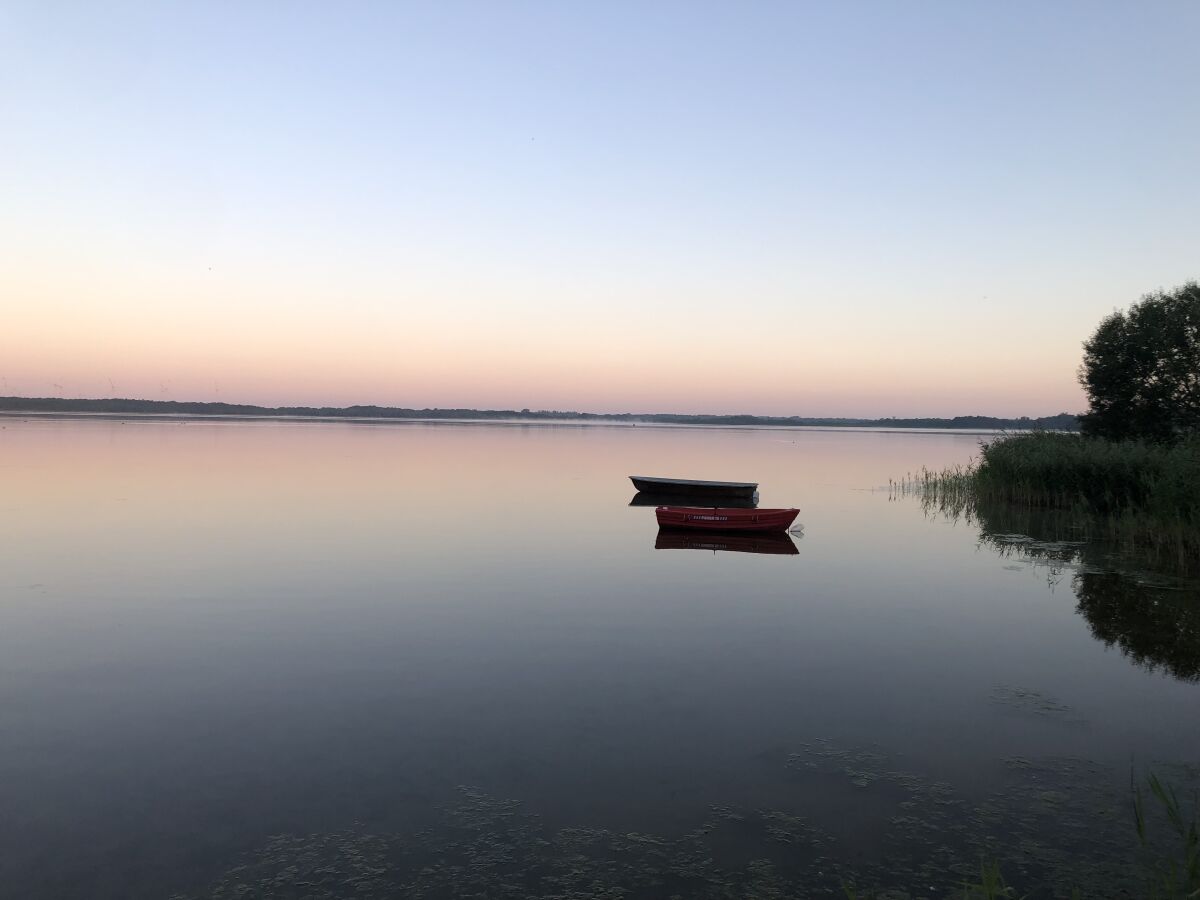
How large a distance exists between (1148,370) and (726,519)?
2962cm

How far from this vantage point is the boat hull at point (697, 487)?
1423 inches

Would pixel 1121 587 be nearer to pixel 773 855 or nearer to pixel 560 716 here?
pixel 560 716

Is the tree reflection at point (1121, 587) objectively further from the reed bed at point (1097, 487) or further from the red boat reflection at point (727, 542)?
the red boat reflection at point (727, 542)

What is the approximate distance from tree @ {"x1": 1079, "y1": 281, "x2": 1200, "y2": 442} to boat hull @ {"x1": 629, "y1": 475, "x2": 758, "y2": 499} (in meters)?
21.3


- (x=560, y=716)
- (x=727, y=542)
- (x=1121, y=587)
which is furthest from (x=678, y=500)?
(x=560, y=716)

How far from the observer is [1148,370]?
1612 inches

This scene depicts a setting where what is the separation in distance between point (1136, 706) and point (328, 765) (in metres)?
10.4

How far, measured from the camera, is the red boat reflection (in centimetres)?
2373

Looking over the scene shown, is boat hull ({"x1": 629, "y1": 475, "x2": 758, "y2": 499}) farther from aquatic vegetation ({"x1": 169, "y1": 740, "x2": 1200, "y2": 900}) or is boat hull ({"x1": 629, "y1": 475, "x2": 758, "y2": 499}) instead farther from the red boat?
aquatic vegetation ({"x1": 169, "y1": 740, "x2": 1200, "y2": 900})

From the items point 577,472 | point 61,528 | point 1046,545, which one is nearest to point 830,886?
point 1046,545

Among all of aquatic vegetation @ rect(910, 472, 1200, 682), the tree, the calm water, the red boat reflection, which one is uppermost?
the tree

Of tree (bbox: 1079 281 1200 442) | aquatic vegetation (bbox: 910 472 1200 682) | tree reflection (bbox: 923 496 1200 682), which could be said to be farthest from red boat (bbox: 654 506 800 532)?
tree (bbox: 1079 281 1200 442)

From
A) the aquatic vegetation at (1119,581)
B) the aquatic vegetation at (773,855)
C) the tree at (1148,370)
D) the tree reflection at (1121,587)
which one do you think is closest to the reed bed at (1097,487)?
the aquatic vegetation at (1119,581)

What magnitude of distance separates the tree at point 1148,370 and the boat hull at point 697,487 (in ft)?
69.8
